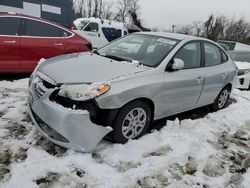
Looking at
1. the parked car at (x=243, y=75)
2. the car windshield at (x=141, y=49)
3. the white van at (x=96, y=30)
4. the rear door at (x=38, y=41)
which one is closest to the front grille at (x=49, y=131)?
the car windshield at (x=141, y=49)

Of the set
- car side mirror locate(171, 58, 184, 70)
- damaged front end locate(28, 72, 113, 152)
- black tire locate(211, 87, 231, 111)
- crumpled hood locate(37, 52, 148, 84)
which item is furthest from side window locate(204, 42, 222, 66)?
damaged front end locate(28, 72, 113, 152)

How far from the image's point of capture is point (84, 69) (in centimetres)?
354

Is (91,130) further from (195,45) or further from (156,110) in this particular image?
(195,45)

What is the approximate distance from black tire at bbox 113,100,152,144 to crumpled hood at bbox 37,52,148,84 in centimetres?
43

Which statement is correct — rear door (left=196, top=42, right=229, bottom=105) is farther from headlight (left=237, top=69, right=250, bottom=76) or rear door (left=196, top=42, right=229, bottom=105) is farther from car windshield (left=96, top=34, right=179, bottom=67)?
headlight (left=237, top=69, right=250, bottom=76)

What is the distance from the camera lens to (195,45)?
4715 mm

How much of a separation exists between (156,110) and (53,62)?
1.65 meters

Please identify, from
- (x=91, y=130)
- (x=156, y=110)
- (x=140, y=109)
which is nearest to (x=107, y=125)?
(x=91, y=130)

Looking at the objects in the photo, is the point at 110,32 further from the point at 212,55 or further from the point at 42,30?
the point at 212,55

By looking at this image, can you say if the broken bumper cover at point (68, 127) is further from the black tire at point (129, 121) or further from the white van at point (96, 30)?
the white van at point (96, 30)

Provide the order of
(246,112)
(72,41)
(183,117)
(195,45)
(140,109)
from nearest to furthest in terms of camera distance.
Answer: (140,109)
(195,45)
(183,117)
(246,112)
(72,41)

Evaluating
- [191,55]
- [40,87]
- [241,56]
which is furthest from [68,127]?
[241,56]

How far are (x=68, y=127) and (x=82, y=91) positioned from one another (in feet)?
1.44

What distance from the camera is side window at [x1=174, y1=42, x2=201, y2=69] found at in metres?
4.32
